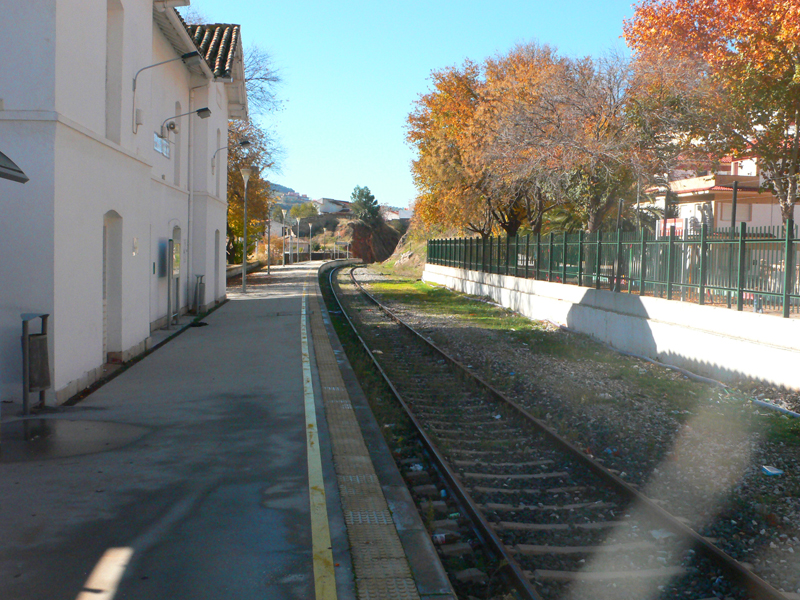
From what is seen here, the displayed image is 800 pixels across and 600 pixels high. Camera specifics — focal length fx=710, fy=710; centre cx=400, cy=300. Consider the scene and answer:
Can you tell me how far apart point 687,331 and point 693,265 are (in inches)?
59.6

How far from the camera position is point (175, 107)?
18.6 metres

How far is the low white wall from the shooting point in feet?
33.8

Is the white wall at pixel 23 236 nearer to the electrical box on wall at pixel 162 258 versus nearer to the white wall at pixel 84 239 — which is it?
the white wall at pixel 84 239

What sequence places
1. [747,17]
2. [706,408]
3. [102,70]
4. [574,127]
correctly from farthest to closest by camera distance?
[574,127] → [747,17] → [102,70] → [706,408]

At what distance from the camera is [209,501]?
A: 213 inches

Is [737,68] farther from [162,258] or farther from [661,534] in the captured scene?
[661,534]

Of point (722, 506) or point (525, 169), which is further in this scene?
point (525, 169)

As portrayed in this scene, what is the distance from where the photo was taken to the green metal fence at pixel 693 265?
11016 mm

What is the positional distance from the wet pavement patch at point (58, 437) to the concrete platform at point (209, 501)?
1.1 inches

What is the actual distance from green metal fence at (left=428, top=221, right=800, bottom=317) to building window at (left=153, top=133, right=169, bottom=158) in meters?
10.8

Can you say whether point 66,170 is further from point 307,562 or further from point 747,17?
point 747,17

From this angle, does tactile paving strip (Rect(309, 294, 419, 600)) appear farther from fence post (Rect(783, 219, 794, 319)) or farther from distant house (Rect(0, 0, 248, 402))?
fence post (Rect(783, 219, 794, 319))

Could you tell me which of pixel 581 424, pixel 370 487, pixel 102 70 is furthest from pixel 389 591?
pixel 102 70

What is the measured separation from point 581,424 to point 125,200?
7.82m
